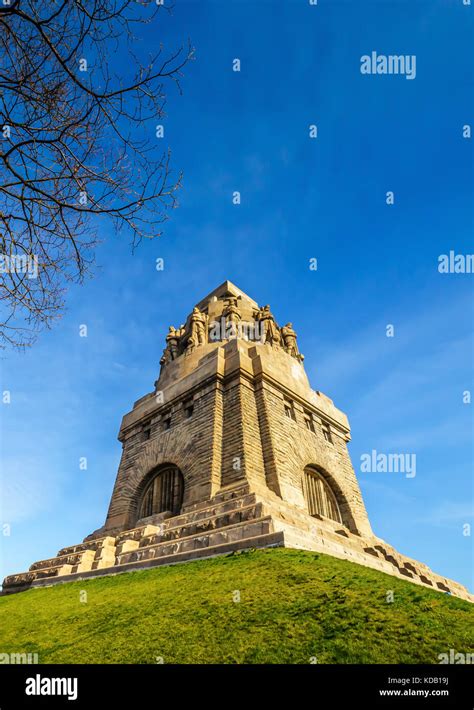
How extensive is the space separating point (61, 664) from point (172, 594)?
2402 millimetres

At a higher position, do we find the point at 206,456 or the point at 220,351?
the point at 220,351

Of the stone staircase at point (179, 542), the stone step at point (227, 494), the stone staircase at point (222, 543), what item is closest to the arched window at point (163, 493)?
the stone staircase at point (222, 543)

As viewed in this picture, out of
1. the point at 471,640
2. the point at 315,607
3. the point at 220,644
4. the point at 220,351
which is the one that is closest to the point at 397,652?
the point at 471,640

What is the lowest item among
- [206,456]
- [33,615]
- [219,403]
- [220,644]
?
[33,615]

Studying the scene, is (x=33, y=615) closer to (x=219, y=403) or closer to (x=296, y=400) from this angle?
(x=219, y=403)

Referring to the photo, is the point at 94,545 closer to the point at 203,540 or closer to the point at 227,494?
the point at 227,494

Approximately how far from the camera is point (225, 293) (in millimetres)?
25938

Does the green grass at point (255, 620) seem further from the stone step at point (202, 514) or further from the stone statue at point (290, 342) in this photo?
the stone statue at point (290, 342)

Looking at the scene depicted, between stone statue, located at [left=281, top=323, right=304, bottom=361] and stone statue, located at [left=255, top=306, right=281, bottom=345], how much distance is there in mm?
644

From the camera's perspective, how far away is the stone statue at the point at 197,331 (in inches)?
880

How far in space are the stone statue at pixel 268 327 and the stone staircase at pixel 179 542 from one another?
34.7 feet

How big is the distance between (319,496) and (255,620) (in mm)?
12463

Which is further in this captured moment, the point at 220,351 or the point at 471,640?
the point at 220,351

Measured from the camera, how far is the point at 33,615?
912 centimetres
